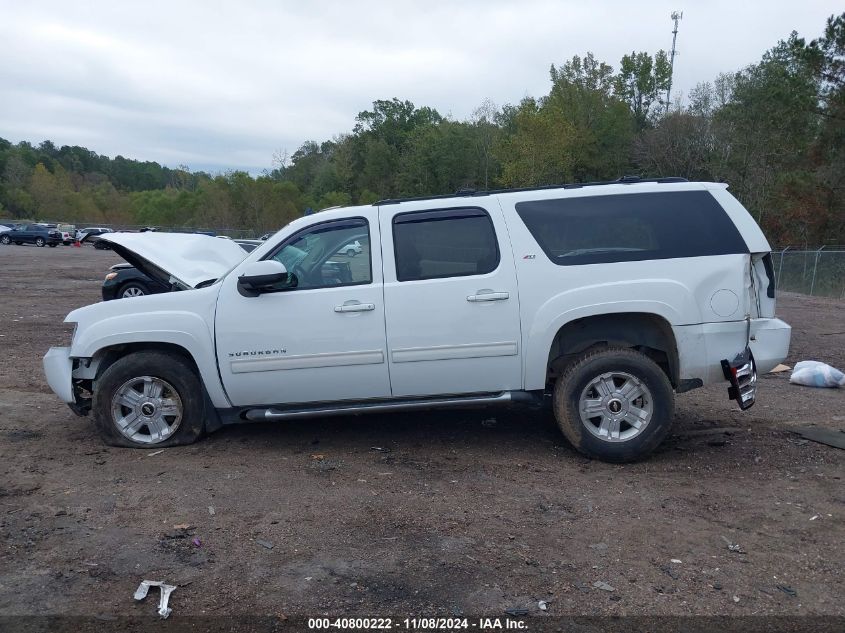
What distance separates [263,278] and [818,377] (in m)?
6.28

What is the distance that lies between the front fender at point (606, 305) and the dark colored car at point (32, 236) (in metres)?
53.6

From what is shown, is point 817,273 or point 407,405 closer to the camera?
point 407,405

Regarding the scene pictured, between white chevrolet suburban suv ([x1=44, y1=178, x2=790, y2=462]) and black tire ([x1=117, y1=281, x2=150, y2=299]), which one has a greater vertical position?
white chevrolet suburban suv ([x1=44, y1=178, x2=790, y2=462])

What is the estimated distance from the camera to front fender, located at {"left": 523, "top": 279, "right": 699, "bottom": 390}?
19.0 ft

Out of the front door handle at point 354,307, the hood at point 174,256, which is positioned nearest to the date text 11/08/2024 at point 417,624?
the front door handle at point 354,307

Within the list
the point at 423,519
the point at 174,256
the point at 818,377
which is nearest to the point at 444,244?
the point at 423,519

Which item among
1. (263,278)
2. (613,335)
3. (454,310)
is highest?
(263,278)

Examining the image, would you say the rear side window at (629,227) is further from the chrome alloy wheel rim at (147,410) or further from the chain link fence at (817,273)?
the chain link fence at (817,273)

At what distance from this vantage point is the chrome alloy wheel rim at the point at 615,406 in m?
5.88

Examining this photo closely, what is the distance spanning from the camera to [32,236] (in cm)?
5256

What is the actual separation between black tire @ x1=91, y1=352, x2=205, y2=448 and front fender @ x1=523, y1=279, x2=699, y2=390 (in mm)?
2640

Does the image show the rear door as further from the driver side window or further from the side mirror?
the side mirror

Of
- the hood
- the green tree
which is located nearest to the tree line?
the green tree

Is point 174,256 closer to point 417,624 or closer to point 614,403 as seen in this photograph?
point 614,403
